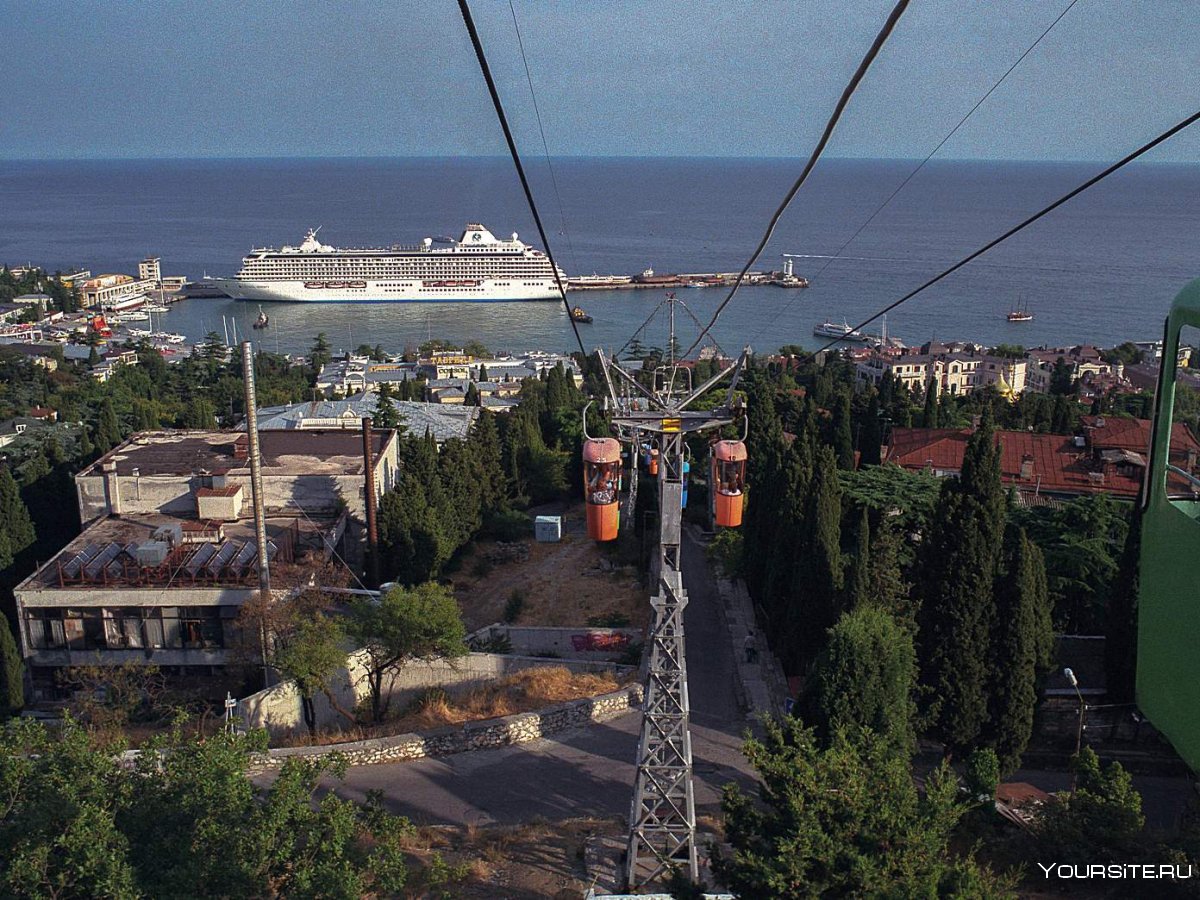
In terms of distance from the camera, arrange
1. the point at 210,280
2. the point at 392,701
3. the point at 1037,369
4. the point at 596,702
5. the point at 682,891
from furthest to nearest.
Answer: the point at 210,280, the point at 1037,369, the point at 392,701, the point at 596,702, the point at 682,891

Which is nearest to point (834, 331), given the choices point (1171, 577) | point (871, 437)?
point (871, 437)

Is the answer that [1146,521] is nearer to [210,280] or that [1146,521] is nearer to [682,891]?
[682,891]

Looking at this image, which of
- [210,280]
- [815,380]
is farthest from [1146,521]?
[210,280]

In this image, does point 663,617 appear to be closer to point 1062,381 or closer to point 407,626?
point 407,626

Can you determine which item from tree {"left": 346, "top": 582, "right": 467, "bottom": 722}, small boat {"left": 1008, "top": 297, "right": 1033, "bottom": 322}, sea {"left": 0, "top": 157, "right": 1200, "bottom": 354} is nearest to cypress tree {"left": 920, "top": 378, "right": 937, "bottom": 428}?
sea {"left": 0, "top": 157, "right": 1200, "bottom": 354}

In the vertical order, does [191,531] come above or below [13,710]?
above

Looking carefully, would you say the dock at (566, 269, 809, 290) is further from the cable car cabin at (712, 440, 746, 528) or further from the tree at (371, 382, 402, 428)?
the cable car cabin at (712, 440, 746, 528)
